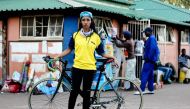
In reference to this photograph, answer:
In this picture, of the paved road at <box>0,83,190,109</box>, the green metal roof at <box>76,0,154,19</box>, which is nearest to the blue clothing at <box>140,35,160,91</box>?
the paved road at <box>0,83,190,109</box>

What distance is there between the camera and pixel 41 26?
1427 centimetres

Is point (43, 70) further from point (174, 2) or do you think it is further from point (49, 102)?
point (174, 2)

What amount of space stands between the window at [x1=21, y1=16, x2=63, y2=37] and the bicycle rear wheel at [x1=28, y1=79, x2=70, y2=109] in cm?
593

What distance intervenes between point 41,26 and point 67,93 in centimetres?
669

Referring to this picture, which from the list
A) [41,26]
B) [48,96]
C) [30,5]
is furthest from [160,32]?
[48,96]

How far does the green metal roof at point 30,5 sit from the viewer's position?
1322 centimetres

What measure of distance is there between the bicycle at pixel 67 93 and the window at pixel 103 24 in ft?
21.1

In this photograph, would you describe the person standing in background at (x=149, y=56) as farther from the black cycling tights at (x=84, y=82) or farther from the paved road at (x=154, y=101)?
the black cycling tights at (x=84, y=82)

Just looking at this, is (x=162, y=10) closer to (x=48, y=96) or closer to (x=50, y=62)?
(x=48, y=96)

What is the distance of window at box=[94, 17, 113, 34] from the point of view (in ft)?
47.5

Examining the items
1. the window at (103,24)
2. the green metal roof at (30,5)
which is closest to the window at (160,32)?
the window at (103,24)

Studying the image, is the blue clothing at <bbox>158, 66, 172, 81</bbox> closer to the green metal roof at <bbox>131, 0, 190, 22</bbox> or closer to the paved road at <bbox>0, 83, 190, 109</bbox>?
the paved road at <bbox>0, 83, 190, 109</bbox>

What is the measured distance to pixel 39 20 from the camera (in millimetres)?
14312

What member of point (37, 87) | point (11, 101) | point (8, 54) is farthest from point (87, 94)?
point (8, 54)
